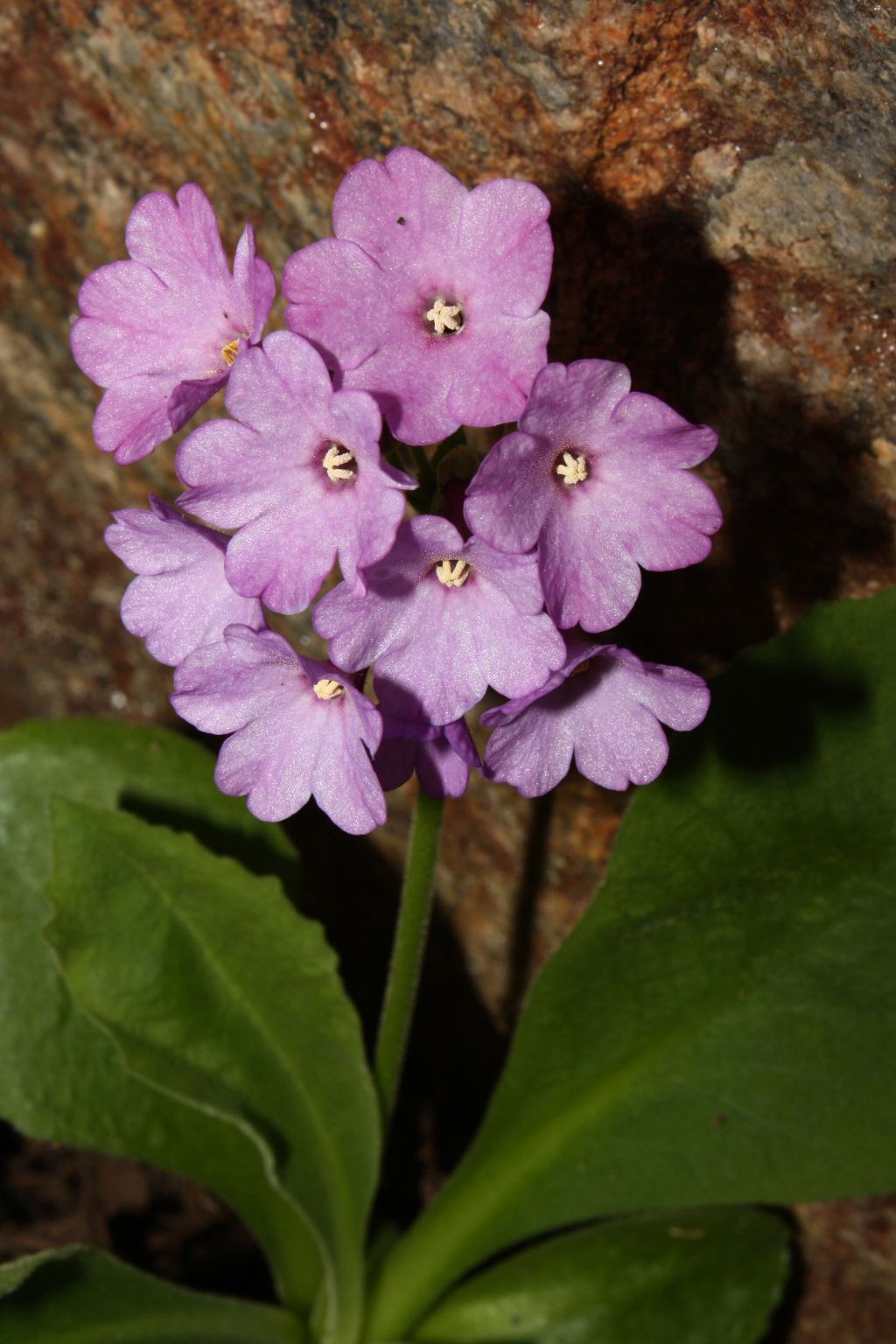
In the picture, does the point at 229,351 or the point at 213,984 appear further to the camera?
the point at 213,984

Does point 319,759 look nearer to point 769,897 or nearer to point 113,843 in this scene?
point 113,843

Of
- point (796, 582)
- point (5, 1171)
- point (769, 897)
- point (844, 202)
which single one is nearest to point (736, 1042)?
point (769, 897)

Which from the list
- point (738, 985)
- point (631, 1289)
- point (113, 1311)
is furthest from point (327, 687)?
point (631, 1289)

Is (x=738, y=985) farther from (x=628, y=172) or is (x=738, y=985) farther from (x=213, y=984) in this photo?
(x=628, y=172)

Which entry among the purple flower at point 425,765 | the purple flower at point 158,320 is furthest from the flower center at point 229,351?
the purple flower at point 425,765

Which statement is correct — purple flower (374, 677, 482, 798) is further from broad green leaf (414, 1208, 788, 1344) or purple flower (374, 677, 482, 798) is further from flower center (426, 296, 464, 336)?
broad green leaf (414, 1208, 788, 1344)

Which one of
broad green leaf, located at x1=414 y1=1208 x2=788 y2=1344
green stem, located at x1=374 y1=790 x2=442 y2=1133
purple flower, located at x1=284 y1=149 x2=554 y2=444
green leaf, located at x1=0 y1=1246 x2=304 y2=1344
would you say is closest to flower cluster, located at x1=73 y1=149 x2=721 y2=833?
purple flower, located at x1=284 y1=149 x2=554 y2=444

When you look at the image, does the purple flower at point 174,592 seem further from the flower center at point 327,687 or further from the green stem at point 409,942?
the green stem at point 409,942
